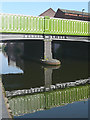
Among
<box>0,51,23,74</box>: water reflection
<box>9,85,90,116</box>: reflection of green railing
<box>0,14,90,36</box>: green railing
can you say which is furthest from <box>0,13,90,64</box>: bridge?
<box>9,85,90,116</box>: reflection of green railing

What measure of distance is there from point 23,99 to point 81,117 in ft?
19.6

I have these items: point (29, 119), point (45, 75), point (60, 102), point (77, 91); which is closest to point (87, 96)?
point (77, 91)

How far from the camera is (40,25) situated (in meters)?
35.1

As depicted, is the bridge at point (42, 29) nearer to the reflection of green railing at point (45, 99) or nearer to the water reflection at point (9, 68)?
the water reflection at point (9, 68)

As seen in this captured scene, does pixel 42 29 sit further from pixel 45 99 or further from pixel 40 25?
pixel 45 99

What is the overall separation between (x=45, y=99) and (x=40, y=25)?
72.4 ft

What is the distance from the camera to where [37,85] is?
21.5m

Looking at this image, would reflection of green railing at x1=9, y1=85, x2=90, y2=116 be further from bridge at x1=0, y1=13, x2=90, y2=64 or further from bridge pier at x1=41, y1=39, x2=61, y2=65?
bridge at x1=0, y1=13, x2=90, y2=64

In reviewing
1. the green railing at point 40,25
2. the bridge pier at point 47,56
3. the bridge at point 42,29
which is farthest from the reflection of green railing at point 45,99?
the green railing at point 40,25

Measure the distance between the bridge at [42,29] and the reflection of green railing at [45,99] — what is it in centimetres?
1666

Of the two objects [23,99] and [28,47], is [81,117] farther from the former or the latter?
[28,47]

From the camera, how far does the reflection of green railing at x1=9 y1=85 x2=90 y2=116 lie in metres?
13.6

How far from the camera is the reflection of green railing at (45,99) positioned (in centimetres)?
1356

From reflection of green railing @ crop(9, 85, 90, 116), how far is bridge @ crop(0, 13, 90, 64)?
1666 centimetres
